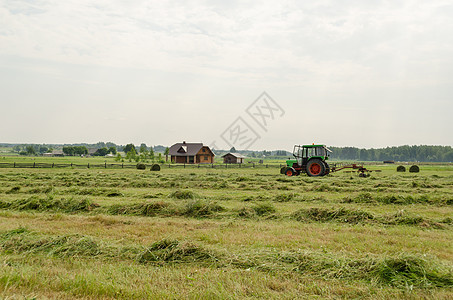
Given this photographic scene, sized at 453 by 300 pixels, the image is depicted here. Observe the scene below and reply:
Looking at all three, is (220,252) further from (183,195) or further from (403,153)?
(403,153)

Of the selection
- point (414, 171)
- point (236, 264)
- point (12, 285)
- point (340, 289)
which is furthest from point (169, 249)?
point (414, 171)

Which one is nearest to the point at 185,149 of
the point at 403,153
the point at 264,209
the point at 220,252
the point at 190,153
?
the point at 190,153

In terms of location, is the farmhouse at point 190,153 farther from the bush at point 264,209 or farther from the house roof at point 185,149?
the bush at point 264,209

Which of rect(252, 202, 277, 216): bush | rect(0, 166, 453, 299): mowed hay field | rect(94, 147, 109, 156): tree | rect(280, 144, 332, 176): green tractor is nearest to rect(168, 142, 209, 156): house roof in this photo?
rect(280, 144, 332, 176): green tractor

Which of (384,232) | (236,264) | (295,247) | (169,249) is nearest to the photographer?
(236,264)

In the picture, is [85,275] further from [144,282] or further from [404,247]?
[404,247]

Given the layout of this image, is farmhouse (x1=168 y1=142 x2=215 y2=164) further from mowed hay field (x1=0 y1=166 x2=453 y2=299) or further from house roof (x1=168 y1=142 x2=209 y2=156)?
mowed hay field (x1=0 y1=166 x2=453 y2=299)

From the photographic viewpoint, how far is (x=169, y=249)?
6516 millimetres

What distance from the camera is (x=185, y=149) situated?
75062 mm

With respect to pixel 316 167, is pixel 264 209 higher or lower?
lower

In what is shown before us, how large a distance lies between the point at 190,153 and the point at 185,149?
5.98ft

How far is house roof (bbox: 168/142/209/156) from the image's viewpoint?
74.4 meters

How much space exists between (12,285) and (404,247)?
24.8 ft

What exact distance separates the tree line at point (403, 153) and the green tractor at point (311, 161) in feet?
370
